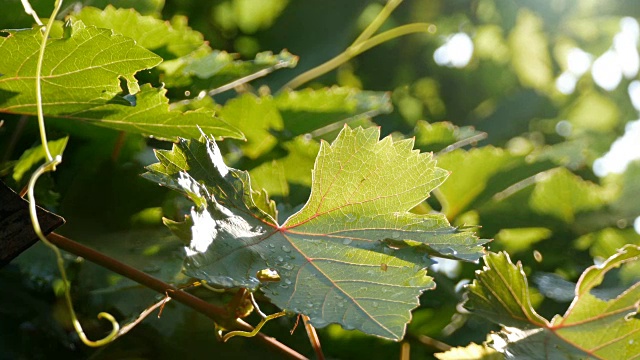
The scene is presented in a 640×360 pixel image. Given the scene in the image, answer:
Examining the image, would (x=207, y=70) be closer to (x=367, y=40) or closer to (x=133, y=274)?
(x=133, y=274)

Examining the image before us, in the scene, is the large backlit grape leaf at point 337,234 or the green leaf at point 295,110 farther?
the green leaf at point 295,110

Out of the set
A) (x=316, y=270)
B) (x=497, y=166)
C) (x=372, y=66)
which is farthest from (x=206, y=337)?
(x=372, y=66)

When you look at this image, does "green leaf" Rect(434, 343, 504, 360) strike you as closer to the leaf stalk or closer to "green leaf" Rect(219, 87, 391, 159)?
"green leaf" Rect(219, 87, 391, 159)

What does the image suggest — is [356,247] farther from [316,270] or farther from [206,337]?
[206,337]

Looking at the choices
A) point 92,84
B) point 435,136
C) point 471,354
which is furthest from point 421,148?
point 92,84

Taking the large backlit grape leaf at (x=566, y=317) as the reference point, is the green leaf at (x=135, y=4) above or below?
above

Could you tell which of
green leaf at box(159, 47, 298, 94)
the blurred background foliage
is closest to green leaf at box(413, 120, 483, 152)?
the blurred background foliage

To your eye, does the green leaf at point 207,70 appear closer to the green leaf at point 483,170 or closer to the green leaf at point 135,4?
the green leaf at point 135,4

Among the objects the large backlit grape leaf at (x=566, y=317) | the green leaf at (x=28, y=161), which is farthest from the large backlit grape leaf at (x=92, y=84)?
the large backlit grape leaf at (x=566, y=317)
